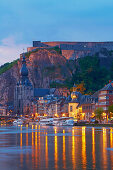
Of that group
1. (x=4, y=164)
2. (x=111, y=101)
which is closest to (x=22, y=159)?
(x=4, y=164)

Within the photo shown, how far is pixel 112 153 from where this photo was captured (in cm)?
4025

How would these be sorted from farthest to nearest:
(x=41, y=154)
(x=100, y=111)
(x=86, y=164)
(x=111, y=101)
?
1. (x=111, y=101)
2. (x=100, y=111)
3. (x=41, y=154)
4. (x=86, y=164)

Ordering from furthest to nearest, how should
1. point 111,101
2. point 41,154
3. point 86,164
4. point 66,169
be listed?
point 111,101
point 41,154
point 86,164
point 66,169

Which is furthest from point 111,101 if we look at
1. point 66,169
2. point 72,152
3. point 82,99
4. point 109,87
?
point 66,169

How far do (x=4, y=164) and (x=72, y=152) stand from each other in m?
9.04

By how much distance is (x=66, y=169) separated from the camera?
31438 millimetres

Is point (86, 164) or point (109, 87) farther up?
point (109, 87)

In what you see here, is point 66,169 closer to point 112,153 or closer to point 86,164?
point 86,164

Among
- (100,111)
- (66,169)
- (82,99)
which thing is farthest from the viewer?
(82,99)

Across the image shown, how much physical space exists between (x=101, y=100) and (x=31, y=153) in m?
108

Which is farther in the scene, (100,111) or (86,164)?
(100,111)

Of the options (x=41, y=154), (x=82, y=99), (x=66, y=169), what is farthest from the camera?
(x=82, y=99)

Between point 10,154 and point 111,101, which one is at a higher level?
point 111,101

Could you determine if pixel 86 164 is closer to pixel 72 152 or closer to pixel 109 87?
pixel 72 152
